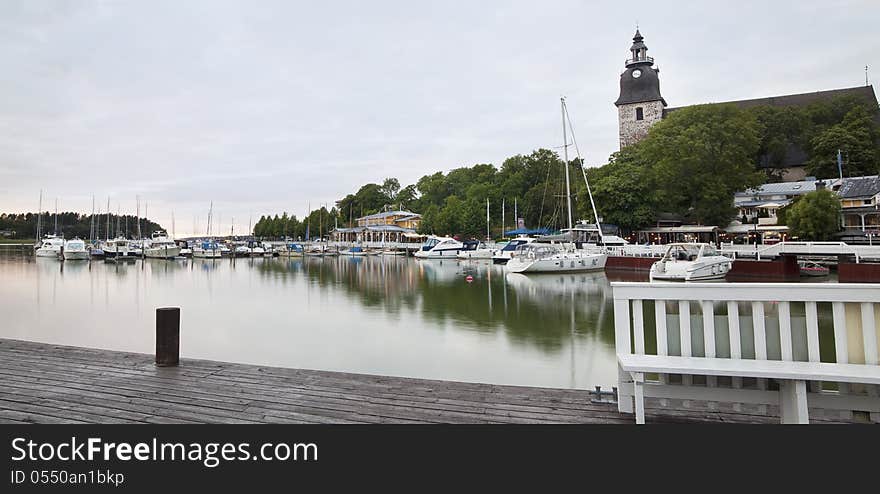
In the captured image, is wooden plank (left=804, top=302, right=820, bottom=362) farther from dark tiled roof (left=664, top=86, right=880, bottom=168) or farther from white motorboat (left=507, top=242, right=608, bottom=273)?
dark tiled roof (left=664, top=86, right=880, bottom=168)

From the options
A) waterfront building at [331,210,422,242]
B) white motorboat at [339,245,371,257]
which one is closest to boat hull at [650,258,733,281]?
white motorboat at [339,245,371,257]

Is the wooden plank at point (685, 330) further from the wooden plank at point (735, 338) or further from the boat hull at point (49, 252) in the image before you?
the boat hull at point (49, 252)

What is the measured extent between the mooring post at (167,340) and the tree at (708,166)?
125 ft

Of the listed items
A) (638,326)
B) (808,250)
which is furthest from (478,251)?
(638,326)

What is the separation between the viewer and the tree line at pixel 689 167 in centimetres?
3709

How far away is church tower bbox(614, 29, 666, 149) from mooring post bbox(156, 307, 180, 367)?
61.1m

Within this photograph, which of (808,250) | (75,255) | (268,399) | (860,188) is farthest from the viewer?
(75,255)

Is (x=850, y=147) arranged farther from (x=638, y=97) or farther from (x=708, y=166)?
(x=638, y=97)

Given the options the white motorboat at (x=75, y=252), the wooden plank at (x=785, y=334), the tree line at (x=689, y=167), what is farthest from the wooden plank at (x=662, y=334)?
the white motorboat at (x=75, y=252)

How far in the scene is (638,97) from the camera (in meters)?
59.5

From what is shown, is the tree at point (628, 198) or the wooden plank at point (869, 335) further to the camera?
the tree at point (628, 198)

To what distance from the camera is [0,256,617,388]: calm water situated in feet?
29.9

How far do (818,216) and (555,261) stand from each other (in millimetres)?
16042
